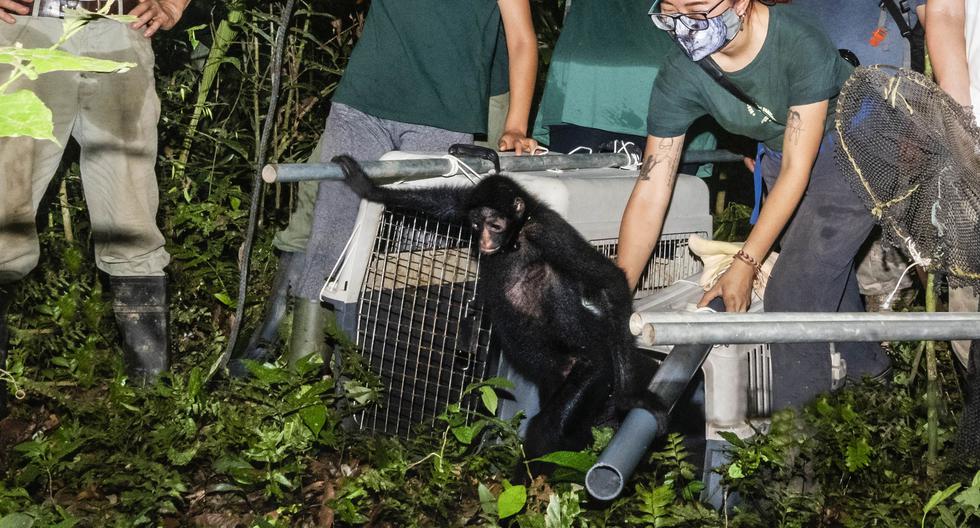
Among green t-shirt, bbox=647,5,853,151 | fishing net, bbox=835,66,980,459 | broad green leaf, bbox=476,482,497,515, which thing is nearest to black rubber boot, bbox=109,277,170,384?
broad green leaf, bbox=476,482,497,515

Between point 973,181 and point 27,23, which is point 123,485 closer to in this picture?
point 27,23

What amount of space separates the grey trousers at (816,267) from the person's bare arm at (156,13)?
8.39 feet

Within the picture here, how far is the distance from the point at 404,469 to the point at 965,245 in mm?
1826

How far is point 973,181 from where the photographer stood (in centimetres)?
258

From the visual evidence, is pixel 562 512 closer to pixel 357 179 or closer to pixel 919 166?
pixel 357 179

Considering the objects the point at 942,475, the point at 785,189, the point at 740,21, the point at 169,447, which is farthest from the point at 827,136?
the point at 169,447

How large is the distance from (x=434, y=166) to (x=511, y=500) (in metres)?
1.06

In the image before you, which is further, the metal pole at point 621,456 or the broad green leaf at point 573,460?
the broad green leaf at point 573,460

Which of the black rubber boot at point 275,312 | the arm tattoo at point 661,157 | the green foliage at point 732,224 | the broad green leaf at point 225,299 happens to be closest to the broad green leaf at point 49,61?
the arm tattoo at point 661,157

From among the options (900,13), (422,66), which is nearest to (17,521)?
(422,66)

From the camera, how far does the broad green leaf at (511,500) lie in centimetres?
283

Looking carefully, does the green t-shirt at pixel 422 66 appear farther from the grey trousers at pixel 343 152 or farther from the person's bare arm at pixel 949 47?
the person's bare arm at pixel 949 47

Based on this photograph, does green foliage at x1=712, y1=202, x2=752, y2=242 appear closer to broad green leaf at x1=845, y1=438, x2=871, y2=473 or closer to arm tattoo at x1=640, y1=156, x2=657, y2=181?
arm tattoo at x1=640, y1=156, x2=657, y2=181

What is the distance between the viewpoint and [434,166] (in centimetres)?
313
